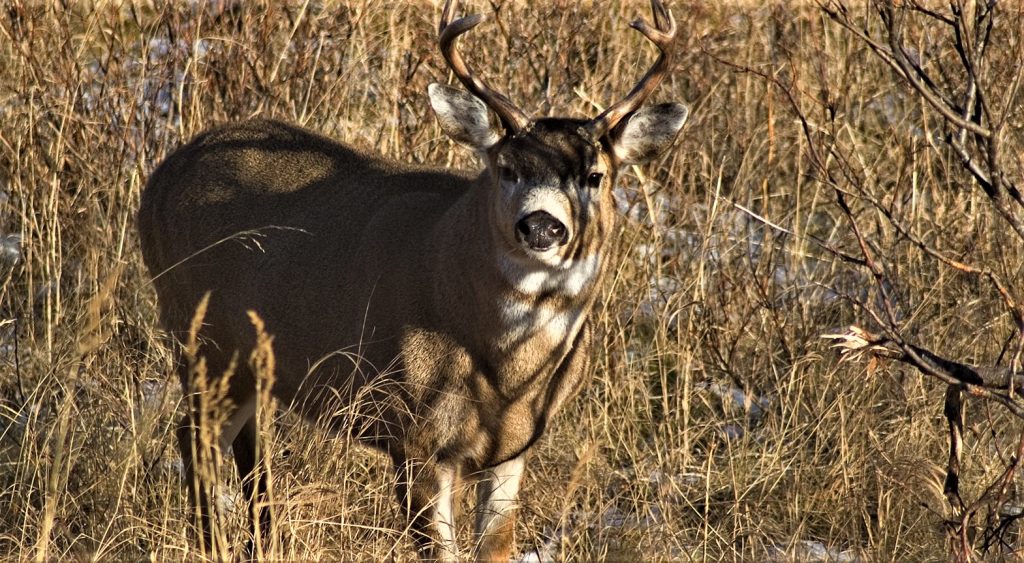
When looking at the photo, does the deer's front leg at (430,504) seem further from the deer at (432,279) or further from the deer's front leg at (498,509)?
the deer's front leg at (498,509)

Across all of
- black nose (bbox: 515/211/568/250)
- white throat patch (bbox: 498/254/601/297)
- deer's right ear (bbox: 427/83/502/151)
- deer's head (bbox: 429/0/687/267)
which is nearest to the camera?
black nose (bbox: 515/211/568/250)

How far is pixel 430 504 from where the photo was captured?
4.42 meters

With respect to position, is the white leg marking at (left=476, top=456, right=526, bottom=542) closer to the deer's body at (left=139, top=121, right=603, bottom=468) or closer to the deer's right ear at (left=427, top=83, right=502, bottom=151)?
the deer's body at (left=139, top=121, right=603, bottom=468)

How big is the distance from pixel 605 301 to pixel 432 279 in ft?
Result: 5.25

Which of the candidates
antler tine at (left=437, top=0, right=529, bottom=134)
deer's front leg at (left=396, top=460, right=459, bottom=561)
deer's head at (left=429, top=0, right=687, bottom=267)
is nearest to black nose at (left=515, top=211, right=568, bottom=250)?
deer's head at (left=429, top=0, right=687, bottom=267)

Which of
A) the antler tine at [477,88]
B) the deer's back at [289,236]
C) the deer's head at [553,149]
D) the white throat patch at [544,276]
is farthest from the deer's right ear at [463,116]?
the white throat patch at [544,276]

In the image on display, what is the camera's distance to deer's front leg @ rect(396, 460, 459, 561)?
4.43 m

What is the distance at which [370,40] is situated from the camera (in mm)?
7785

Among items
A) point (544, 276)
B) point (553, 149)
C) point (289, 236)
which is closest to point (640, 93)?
point (553, 149)

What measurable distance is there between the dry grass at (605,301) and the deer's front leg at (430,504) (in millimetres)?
148

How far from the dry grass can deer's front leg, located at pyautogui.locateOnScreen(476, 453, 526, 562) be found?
25cm

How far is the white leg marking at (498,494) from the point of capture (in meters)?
4.86

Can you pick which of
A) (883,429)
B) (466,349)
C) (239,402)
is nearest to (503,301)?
(466,349)

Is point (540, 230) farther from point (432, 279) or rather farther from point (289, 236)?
point (289, 236)
